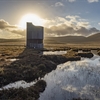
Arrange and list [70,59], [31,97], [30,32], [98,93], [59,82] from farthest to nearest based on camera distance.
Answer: [30,32], [70,59], [59,82], [98,93], [31,97]

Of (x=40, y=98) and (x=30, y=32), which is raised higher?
(x=30, y=32)

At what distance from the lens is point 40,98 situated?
46.3ft

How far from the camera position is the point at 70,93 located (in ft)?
48.7

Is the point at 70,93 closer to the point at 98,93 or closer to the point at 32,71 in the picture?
the point at 98,93

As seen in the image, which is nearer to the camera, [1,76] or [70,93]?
[70,93]

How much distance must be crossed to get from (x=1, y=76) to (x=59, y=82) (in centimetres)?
652

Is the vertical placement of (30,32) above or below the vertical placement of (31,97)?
above

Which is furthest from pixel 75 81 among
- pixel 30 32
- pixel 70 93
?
pixel 30 32

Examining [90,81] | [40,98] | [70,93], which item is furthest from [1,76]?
[90,81]

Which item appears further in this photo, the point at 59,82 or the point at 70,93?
the point at 59,82

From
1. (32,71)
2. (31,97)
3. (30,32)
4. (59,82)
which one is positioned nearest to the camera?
(31,97)

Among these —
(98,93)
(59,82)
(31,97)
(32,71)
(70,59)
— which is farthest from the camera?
(70,59)

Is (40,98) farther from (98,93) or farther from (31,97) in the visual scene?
(98,93)

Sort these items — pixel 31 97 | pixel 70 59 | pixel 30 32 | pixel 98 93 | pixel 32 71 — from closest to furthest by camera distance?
1. pixel 31 97
2. pixel 98 93
3. pixel 32 71
4. pixel 70 59
5. pixel 30 32
